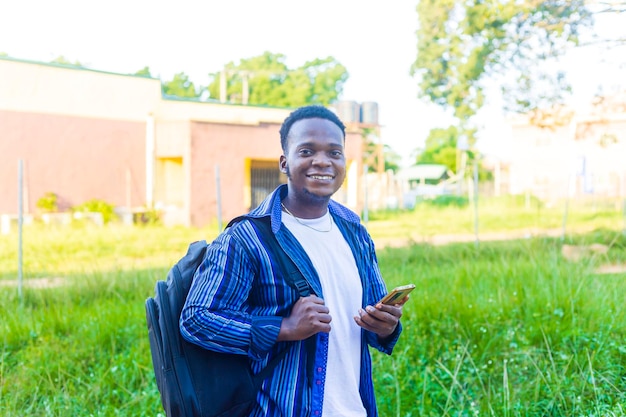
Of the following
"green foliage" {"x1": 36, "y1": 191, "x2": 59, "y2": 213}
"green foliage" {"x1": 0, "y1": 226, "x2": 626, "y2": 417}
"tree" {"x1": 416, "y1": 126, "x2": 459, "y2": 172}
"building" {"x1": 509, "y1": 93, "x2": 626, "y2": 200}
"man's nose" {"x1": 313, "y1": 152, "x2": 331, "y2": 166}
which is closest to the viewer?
"man's nose" {"x1": 313, "y1": 152, "x2": 331, "y2": 166}

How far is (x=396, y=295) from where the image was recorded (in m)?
1.76

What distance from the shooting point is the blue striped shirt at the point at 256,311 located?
1706 millimetres

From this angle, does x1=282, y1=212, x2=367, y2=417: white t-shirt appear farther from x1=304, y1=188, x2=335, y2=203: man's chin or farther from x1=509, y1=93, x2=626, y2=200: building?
x1=509, y1=93, x2=626, y2=200: building

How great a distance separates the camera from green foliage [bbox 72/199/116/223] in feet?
59.4

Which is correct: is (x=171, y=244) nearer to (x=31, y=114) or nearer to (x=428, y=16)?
(x=428, y=16)

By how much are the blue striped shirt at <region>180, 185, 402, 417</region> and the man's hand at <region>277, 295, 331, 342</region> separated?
31mm

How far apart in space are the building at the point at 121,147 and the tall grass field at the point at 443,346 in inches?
511

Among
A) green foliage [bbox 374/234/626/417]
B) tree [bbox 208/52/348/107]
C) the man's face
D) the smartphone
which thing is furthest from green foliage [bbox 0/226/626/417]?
tree [bbox 208/52/348/107]

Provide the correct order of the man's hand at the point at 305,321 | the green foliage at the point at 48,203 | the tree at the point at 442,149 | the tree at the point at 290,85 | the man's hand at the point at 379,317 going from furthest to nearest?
the tree at the point at 442,149 → the tree at the point at 290,85 → the green foliage at the point at 48,203 → the man's hand at the point at 379,317 → the man's hand at the point at 305,321

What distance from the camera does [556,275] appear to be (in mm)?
5207

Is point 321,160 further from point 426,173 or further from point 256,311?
point 426,173

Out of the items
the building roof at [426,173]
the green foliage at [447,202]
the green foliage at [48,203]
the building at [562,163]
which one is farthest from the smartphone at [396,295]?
the building roof at [426,173]

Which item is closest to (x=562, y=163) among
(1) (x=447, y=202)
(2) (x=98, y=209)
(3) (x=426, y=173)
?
(1) (x=447, y=202)

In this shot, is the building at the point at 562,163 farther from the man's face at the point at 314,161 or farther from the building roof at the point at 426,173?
the man's face at the point at 314,161
